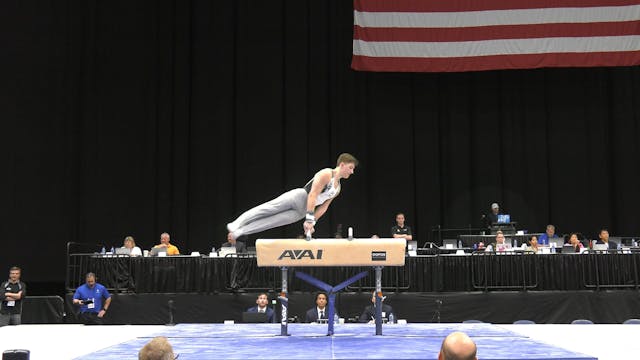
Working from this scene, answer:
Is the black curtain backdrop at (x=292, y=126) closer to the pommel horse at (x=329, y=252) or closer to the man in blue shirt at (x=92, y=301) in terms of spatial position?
the man in blue shirt at (x=92, y=301)

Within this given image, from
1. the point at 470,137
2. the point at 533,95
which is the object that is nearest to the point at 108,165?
the point at 470,137

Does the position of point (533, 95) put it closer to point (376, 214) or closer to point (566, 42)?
point (566, 42)

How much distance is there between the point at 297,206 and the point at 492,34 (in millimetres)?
10473

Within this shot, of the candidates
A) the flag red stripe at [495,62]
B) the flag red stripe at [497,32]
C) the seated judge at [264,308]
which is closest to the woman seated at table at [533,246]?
the flag red stripe at [495,62]

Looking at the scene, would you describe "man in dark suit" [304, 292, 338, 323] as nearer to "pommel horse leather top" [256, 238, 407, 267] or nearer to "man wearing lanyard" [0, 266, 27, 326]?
"pommel horse leather top" [256, 238, 407, 267]

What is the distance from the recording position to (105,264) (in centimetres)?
1298

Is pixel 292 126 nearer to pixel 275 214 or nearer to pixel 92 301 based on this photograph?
pixel 92 301

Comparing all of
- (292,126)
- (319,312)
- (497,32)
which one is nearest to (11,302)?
(319,312)

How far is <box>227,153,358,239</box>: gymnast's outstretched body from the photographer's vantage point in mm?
7256

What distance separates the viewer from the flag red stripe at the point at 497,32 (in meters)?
15.9

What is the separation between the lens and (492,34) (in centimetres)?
1622

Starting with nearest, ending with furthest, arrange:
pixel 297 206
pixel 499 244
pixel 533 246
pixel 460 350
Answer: pixel 460 350, pixel 297 206, pixel 499 244, pixel 533 246

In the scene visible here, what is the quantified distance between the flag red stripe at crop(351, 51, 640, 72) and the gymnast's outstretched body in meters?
9.36

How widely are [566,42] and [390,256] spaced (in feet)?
35.3
